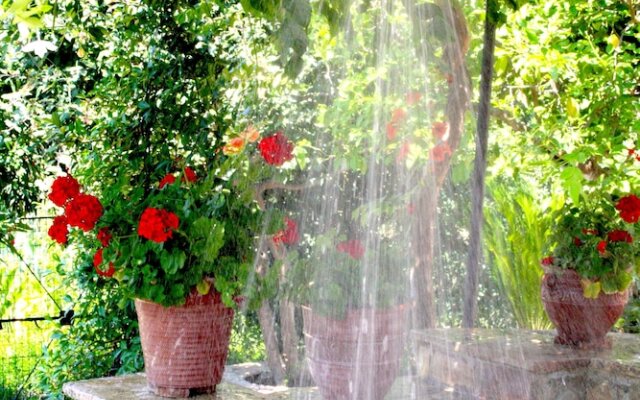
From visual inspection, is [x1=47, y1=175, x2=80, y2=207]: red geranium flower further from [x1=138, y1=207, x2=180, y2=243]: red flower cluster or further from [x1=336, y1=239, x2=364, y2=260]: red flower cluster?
[x1=336, y1=239, x2=364, y2=260]: red flower cluster

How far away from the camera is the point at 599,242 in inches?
99.8

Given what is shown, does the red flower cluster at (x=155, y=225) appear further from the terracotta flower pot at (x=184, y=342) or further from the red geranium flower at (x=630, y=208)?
the red geranium flower at (x=630, y=208)

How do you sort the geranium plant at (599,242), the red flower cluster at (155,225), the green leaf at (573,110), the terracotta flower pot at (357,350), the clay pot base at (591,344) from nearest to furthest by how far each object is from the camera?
1. the terracotta flower pot at (357,350)
2. the red flower cluster at (155,225)
3. the geranium plant at (599,242)
4. the clay pot base at (591,344)
5. the green leaf at (573,110)

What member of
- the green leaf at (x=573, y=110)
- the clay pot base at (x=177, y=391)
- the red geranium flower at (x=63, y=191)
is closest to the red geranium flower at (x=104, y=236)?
the red geranium flower at (x=63, y=191)

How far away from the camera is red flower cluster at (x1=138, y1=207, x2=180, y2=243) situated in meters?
2.15

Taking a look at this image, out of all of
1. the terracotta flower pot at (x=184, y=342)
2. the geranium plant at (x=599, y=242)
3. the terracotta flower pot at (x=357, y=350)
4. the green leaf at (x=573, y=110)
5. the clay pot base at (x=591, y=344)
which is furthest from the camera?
the green leaf at (x=573, y=110)

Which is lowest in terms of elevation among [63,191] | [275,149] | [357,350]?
[357,350]

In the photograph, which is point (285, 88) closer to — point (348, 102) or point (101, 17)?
point (348, 102)

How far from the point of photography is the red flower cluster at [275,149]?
7.98 feet

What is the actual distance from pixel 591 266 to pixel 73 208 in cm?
158

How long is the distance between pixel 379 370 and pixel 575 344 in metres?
Result: 0.97

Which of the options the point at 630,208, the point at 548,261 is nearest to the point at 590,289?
the point at 548,261

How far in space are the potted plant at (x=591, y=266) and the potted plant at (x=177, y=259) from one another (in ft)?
3.34

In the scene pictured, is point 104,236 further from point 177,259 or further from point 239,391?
point 239,391
